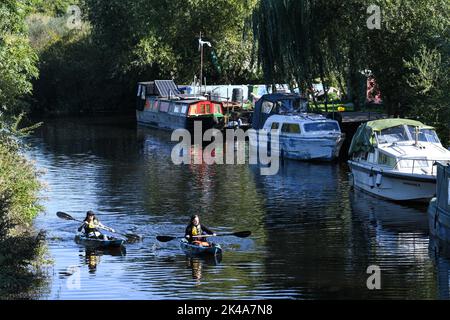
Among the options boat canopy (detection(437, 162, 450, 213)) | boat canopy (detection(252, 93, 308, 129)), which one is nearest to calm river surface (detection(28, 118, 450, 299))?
boat canopy (detection(437, 162, 450, 213))

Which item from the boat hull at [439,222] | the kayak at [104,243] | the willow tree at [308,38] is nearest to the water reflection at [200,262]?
the kayak at [104,243]

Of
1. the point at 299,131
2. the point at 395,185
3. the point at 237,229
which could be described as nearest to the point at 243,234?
the point at 237,229

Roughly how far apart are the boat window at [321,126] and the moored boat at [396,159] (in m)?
9.14

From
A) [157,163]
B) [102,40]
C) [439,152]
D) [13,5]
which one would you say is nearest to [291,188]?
[439,152]

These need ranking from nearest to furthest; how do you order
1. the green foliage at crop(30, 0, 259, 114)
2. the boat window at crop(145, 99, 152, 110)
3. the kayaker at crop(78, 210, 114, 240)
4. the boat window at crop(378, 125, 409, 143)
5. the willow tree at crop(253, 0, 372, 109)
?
the kayaker at crop(78, 210, 114, 240) < the boat window at crop(378, 125, 409, 143) < the willow tree at crop(253, 0, 372, 109) < the boat window at crop(145, 99, 152, 110) < the green foliage at crop(30, 0, 259, 114)

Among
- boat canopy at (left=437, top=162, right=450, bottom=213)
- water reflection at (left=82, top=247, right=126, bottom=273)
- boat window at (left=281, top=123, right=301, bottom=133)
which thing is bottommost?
water reflection at (left=82, top=247, right=126, bottom=273)

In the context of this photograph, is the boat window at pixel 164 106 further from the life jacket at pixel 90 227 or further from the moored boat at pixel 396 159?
the life jacket at pixel 90 227

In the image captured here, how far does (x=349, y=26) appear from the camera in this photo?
173 feet

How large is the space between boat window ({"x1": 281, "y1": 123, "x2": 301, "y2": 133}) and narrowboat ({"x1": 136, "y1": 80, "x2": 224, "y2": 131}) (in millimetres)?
13219

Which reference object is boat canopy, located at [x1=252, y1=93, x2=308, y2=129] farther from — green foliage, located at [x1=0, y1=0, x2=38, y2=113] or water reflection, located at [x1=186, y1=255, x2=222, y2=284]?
water reflection, located at [x1=186, y1=255, x2=222, y2=284]

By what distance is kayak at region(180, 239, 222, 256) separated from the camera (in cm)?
2994

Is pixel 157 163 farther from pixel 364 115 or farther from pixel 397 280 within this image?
pixel 397 280

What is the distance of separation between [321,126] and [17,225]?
85.3 feet

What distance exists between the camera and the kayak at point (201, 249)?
98.2 ft
